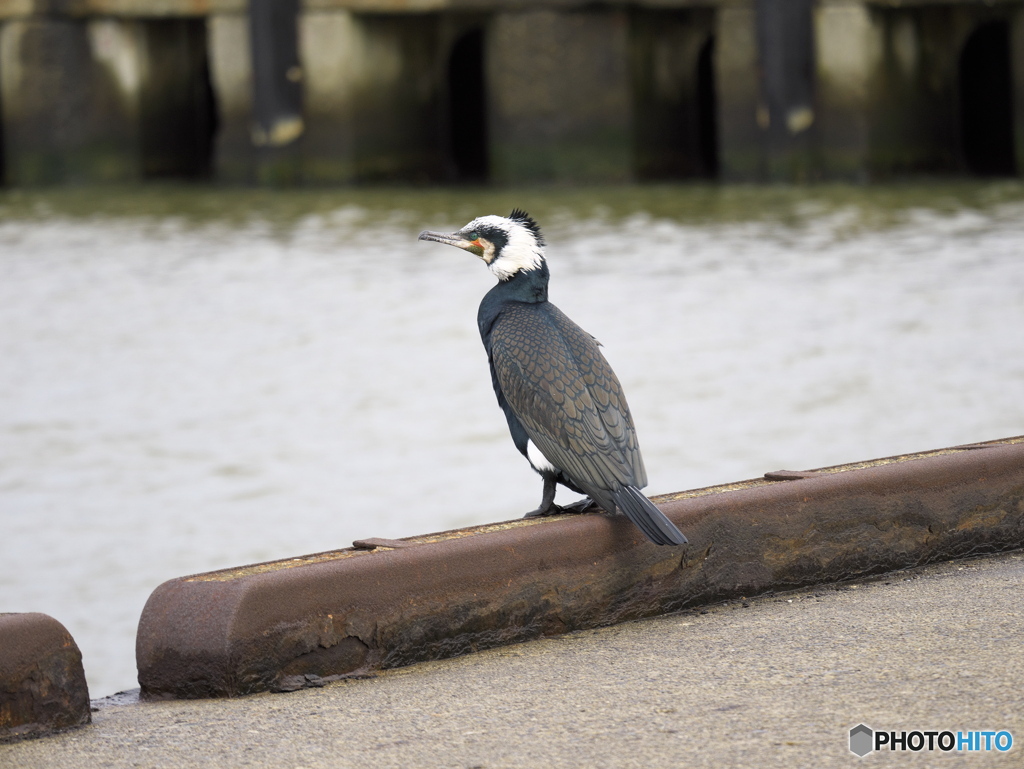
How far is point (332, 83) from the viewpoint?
2008 centimetres

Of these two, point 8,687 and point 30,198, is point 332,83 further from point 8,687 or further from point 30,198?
point 8,687

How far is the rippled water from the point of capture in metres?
9.43

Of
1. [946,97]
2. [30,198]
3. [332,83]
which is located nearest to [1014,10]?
[946,97]

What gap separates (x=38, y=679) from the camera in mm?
3533

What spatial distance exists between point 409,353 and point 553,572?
872cm

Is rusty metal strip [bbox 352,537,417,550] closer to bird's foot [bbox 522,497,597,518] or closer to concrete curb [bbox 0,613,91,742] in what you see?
bird's foot [bbox 522,497,597,518]

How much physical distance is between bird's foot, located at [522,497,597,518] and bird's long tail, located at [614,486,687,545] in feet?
0.85

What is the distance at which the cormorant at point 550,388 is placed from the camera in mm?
4223

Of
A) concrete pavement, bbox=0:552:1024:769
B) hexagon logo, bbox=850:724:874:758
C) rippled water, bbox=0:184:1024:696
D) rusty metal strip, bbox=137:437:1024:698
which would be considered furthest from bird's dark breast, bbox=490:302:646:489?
rippled water, bbox=0:184:1024:696

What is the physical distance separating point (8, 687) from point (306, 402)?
8.16 metres

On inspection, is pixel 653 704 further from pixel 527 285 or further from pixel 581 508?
pixel 527 285

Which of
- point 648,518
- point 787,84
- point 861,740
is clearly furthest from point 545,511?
point 787,84

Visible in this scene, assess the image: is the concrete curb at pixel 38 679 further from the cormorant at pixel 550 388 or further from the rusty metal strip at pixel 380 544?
the cormorant at pixel 550 388

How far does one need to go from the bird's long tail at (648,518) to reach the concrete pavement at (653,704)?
266mm
